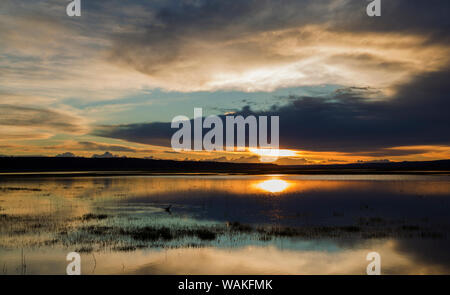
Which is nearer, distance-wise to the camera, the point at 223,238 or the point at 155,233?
the point at 223,238

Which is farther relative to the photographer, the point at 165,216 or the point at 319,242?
the point at 165,216

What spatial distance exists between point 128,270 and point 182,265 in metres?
2.61

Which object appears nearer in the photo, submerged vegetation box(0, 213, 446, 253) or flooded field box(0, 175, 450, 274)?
flooded field box(0, 175, 450, 274)

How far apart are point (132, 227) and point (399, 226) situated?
827 inches

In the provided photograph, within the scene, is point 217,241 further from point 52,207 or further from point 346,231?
point 52,207

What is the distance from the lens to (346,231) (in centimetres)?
2586

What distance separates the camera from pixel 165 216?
32.4 m

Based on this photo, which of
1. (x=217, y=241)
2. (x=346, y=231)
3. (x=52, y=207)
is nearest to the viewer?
(x=217, y=241)

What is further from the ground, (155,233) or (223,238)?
(155,233)

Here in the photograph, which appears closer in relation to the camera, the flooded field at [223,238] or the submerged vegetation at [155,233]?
the flooded field at [223,238]
